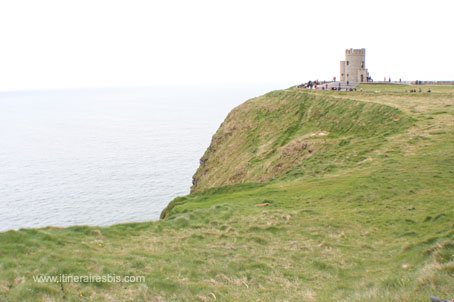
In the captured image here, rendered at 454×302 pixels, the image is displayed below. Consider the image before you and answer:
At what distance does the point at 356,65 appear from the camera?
290ft

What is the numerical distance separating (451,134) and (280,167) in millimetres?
16466

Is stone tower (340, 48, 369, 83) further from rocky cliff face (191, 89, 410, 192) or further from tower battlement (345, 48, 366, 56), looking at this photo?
rocky cliff face (191, 89, 410, 192)

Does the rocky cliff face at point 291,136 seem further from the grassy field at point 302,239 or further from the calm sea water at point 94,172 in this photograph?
the calm sea water at point 94,172

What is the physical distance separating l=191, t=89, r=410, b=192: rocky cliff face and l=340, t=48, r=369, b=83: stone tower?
2206 centimetres

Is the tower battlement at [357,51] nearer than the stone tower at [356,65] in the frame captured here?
Yes

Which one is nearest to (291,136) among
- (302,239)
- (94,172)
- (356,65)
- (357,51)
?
(302,239)

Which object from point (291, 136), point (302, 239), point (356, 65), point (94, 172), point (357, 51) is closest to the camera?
point (302, 239)

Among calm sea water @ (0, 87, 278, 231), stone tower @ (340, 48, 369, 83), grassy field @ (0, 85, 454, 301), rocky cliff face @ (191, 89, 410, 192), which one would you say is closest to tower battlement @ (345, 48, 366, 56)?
stone tower @ (340, 48, 369, 83)

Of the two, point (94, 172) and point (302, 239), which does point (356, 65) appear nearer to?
point (94, 172)

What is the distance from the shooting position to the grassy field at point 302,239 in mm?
14695

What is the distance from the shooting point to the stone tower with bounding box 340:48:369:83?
287 ft

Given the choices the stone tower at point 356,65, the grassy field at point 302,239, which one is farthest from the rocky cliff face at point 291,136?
the stone tower at point 356,65

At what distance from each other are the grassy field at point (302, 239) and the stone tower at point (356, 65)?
42938mm

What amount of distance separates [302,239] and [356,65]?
7304 centimetres
